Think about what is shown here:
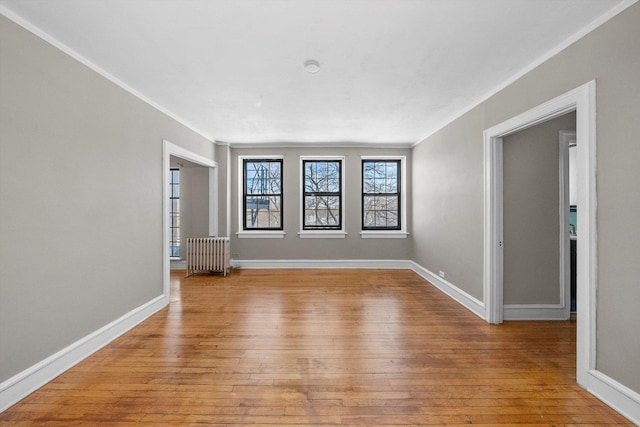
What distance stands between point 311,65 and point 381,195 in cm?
396

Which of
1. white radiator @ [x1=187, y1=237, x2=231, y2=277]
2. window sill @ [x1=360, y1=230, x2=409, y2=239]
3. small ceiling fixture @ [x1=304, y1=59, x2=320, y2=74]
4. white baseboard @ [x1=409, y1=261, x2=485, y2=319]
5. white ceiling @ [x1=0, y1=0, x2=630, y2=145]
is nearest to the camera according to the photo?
white ceiling @ [x1=0, y1=0, x2=630, y2=145]

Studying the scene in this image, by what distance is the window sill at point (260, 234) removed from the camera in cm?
588

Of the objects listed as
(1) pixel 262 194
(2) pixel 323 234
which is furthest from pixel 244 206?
(2) pixel 323 234

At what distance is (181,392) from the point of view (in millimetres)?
1977

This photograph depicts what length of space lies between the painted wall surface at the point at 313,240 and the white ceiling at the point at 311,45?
2270 mm

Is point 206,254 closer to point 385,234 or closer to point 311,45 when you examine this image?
point 385,234

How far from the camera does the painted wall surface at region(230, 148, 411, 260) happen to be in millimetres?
5887

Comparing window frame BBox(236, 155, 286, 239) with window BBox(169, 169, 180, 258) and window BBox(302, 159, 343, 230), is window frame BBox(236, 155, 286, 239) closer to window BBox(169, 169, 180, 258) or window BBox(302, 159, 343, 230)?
window BBox(302, 159, 343, 230)

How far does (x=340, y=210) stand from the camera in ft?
19.9

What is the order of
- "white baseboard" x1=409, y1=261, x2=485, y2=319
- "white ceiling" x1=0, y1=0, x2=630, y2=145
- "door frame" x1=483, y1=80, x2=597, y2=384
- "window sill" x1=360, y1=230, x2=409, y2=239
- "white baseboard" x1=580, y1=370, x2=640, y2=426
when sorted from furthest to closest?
"window sill" x1=360, y1=230, x2=409, y2=239
"white baseboard" x1=409, y1=261, x2=485, y2=319
"door frame" x1=483, y1=80, x2=597, y2=384
"white ceiling" x1=0, y1=0, x2=630, y2=145
"white baseboard" x1=580, y1=370, x2=640, y2=426

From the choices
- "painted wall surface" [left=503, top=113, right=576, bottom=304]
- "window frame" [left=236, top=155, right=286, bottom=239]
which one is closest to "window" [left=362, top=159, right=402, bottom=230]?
"window frame" [left=236, top=155, right=286, bottom=239]

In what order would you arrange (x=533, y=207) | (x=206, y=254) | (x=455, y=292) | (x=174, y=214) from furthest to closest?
(x=174, y=214), (x=206, y=254), (x=455, y=292), (x=533, y=207)

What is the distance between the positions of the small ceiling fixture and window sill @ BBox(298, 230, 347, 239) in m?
3.75

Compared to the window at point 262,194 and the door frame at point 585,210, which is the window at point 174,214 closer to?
the window at point 262,194
